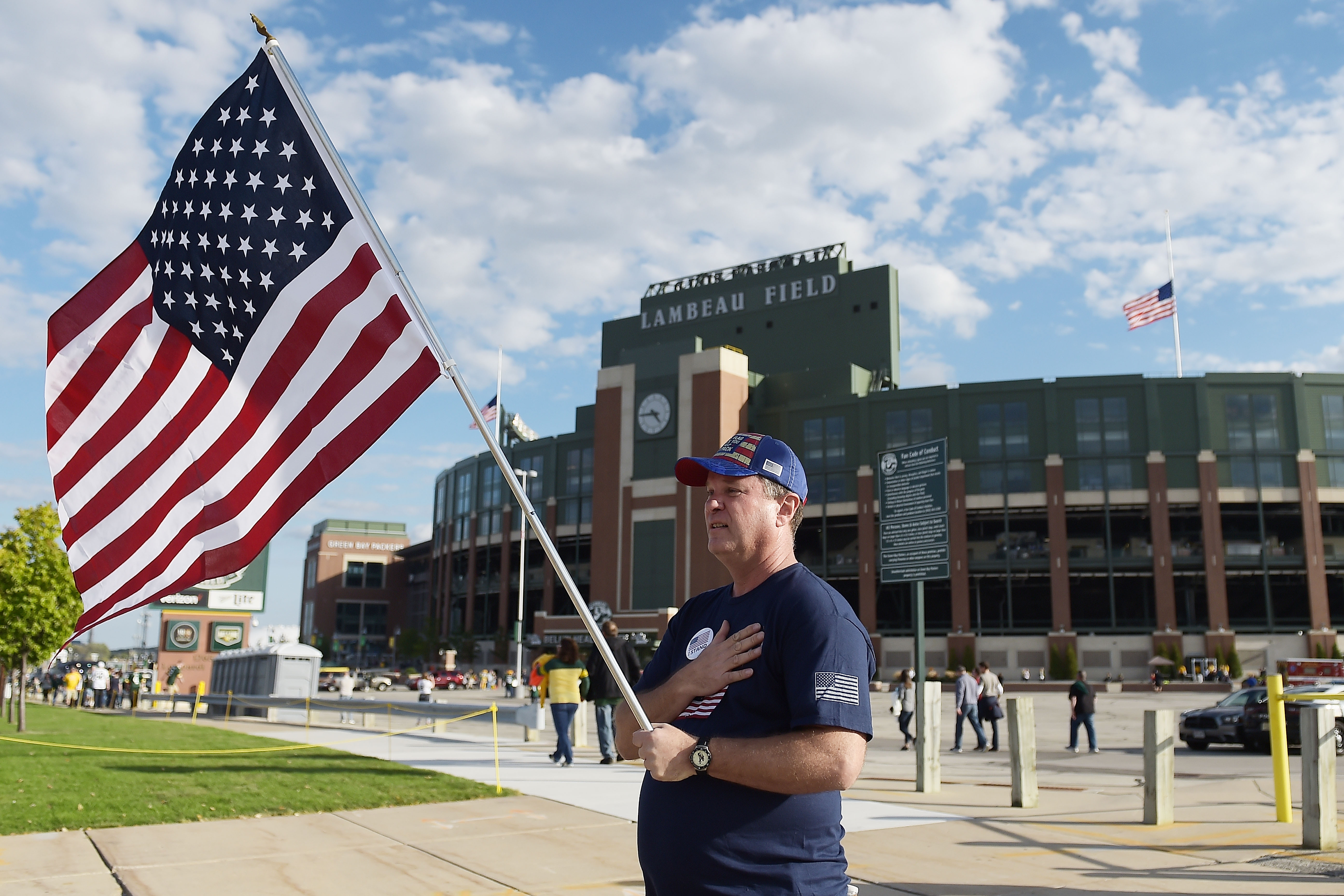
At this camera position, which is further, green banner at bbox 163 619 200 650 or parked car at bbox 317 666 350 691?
parked car at bbox 317 666 350 691

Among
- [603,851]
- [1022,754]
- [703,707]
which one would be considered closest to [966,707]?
[1022,754]

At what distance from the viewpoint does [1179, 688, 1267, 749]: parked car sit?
22.1m

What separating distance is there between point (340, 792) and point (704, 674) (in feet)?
29.0

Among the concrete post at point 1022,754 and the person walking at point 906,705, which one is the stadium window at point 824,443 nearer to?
the person walking at point 906,705

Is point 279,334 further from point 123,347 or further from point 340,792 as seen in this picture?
point 340,792

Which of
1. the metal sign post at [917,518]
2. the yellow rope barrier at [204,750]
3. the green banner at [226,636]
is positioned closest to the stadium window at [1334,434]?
the metal sign post at [917,518]

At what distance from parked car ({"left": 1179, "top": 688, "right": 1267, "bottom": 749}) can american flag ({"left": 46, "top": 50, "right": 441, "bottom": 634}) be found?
22.4m

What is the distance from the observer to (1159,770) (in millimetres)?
9422

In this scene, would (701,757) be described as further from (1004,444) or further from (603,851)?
(1004,444)

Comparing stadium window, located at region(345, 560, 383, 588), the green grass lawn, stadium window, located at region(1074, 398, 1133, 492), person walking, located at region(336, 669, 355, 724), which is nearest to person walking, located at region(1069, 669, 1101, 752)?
the green grass lawn

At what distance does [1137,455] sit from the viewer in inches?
2434

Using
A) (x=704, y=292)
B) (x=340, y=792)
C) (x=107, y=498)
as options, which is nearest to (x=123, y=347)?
(x=107, y=498)

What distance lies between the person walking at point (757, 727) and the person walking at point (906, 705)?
1916 centimetres

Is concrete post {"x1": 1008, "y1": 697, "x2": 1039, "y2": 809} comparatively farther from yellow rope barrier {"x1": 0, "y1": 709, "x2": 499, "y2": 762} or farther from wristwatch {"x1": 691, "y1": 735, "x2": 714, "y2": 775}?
wristwatch {"x1": 691, "y1": 735, "x2": 714, "y2": 775}
